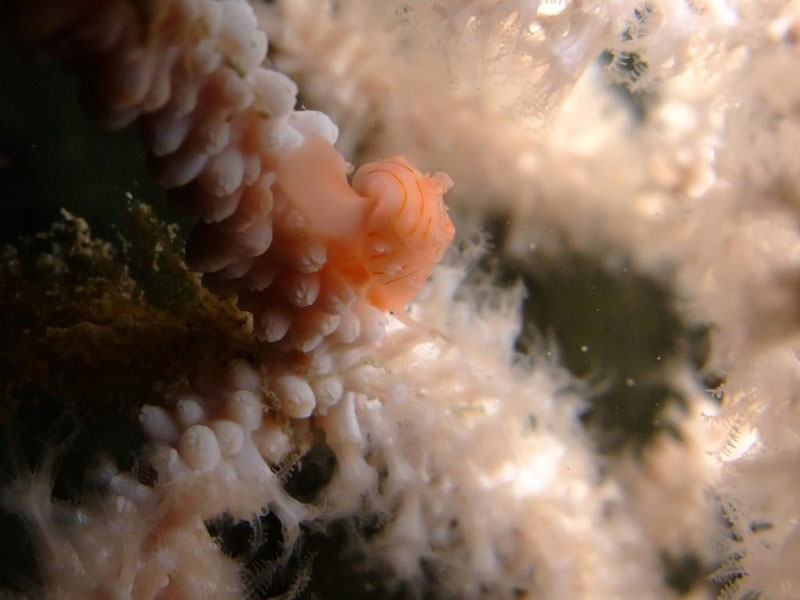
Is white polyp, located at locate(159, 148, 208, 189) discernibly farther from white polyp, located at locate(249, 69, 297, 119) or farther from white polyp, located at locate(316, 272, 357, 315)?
white polyp, located at locate(316, 272, 357, 315)

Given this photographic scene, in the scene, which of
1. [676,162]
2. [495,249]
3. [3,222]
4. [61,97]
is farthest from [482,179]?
[3,222]

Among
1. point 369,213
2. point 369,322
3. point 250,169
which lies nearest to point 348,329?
point 369,322

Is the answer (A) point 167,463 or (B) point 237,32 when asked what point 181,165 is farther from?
(A) point 167,463

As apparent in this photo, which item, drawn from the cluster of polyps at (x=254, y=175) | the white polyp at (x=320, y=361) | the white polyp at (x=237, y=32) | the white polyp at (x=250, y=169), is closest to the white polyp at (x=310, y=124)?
the cluster of polyps at (x=254, y=175)

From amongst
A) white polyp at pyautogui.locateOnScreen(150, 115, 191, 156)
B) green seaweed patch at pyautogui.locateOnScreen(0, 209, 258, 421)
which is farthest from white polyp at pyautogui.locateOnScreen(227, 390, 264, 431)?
white polyp at pyautogui.locateOnScreen(150, 115, 191, 156)

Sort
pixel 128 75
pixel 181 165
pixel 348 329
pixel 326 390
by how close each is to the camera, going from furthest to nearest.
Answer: pixel 326 390 < pixel 348 329 < pixel 181 165 < pixel 128 75

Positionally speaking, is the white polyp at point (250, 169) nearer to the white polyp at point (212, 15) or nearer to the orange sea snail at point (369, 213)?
the orange sea snail at point (369, 213)
